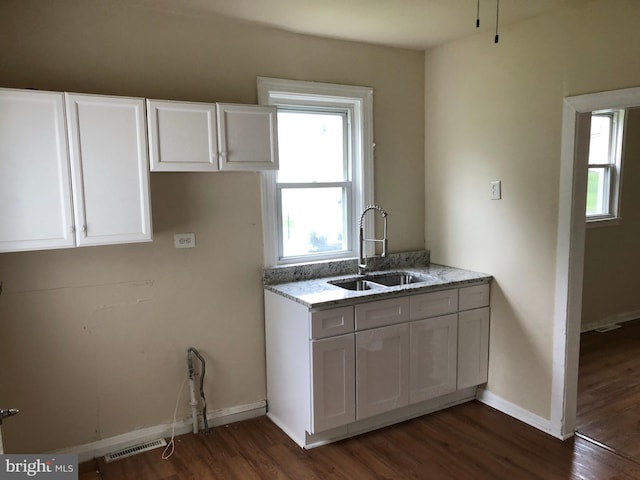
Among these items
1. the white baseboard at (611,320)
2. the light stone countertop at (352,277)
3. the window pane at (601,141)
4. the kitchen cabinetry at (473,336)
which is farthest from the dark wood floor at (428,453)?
the window pane at (601,141)

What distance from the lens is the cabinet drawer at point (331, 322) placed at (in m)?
2.69

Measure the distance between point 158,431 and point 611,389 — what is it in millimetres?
3077

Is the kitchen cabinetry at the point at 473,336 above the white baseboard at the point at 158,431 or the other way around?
above

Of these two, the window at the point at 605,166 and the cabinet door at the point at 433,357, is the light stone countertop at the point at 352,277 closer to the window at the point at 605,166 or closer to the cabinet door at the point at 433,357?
the cabinet door at the point at 433,357

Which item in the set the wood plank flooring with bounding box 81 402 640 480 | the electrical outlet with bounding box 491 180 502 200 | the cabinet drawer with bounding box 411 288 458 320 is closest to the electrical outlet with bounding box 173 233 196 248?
the wood plank flooring with bounding box 81 402 640 480

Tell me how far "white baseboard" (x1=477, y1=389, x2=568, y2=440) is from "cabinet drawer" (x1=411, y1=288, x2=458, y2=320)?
0.69 meters

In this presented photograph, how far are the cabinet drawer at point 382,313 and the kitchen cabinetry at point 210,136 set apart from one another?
3.19 ft

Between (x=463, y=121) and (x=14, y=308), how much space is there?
2915 millimetres

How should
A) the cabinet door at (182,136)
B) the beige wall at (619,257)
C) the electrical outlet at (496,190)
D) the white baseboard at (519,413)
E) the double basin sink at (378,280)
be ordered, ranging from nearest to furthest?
1. the cabinet door at (182,136)
2. the white baseboard at (519,413)
3. the electrical outlet at (496,190)
4. the double basin sink at (378,280)
5. the beige wall at (619,257)

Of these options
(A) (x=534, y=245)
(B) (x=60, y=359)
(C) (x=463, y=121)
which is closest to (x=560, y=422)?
(A) (x=534, y=245)

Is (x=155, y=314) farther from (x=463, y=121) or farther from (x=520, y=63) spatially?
(x=520, y=63)

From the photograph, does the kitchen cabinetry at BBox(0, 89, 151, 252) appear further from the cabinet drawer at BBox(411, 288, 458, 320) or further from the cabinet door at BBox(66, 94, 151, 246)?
the cabinet drawer at BBox(411, 288, 458, 320)

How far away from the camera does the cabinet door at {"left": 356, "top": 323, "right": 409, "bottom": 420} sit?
9.39 feet

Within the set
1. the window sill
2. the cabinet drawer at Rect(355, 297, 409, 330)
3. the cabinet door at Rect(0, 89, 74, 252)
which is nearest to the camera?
the cabinet door at Rect(0, 89, 74, 252)
